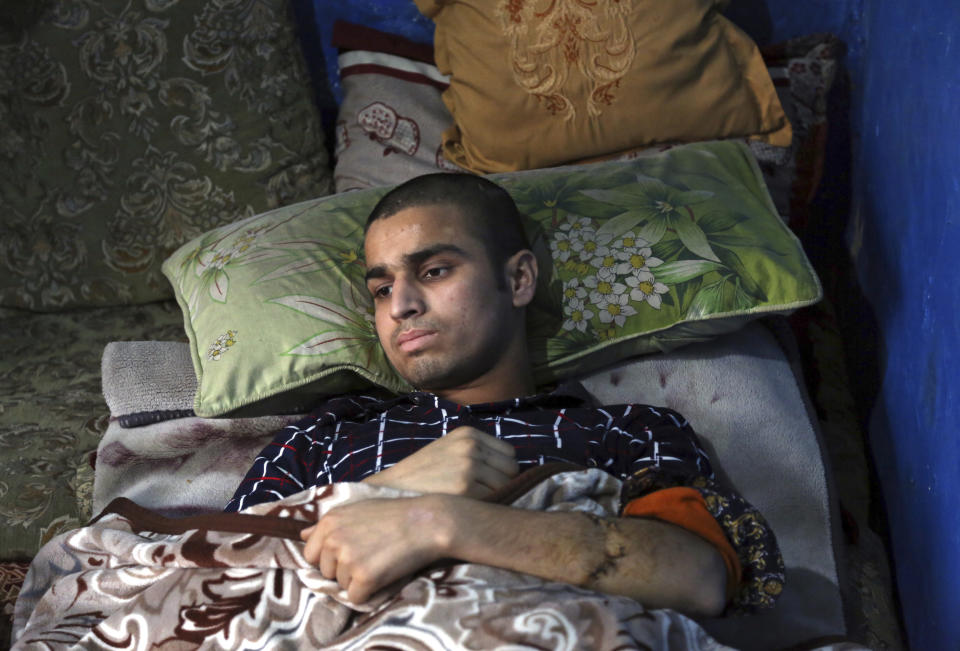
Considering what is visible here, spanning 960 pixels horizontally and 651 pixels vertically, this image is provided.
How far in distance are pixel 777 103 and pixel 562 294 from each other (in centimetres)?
64

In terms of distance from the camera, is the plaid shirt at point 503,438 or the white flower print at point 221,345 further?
the white flower print at point 221,345

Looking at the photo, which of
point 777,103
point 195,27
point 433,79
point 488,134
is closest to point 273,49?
point 195,27

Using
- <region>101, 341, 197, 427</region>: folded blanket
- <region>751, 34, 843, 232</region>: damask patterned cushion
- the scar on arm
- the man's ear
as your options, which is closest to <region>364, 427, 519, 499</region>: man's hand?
the scar on arm

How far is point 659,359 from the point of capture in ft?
4.76

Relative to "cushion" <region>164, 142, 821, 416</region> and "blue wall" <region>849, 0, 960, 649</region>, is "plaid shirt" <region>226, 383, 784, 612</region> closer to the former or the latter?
"cushion" <region>164, 142, 821, 416</region>

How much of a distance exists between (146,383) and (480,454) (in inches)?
25.7

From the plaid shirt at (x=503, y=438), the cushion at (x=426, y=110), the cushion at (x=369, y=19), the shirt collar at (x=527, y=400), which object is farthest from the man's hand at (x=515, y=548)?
the cushion at (x=369, y=19)

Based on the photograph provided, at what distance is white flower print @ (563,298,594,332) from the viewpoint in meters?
1.40

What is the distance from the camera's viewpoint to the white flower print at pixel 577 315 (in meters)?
1.40

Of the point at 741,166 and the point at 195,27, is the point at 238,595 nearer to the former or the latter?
the point at 741,166

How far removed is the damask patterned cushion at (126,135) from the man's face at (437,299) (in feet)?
2.05

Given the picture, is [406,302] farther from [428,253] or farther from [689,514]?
[689,514]

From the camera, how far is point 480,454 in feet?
3.44

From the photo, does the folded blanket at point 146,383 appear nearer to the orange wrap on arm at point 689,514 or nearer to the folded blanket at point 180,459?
the folded blanket at point 180,459
